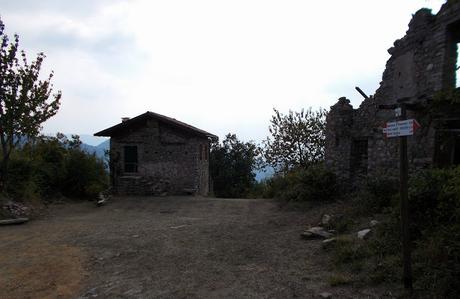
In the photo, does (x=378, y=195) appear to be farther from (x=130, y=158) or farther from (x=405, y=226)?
(x=130, y=158)

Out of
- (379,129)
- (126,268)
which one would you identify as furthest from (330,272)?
(379,129)

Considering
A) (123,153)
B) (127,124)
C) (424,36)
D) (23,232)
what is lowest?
(23,232)

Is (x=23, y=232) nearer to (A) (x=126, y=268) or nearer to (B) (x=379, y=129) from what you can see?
(A) (x=126, y=268)

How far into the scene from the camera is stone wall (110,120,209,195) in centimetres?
1834

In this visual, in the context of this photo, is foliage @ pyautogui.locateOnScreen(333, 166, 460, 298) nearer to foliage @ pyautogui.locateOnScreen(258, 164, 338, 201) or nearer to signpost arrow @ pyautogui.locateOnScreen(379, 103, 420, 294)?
signpost arrow @ pyautogui.locateOnScreen(379, 103, 420, 294)

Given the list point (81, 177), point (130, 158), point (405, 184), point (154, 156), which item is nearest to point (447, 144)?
point (405, 184)

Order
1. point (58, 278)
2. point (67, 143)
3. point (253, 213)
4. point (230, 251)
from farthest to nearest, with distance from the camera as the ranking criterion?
point (67, 143), point (253, 213), point (230, 251), point (58, 278)

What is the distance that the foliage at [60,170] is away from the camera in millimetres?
15928

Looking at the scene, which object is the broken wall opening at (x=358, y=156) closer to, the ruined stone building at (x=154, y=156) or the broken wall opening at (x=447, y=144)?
the broken wall opening at (x=447, y=144)

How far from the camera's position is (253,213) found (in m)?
12.2

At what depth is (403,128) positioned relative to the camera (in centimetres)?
458

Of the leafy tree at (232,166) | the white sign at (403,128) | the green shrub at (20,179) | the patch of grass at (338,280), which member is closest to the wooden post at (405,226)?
the white sign at (403,128)

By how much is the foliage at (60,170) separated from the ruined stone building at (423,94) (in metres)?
13.1

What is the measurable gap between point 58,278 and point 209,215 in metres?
6.46
